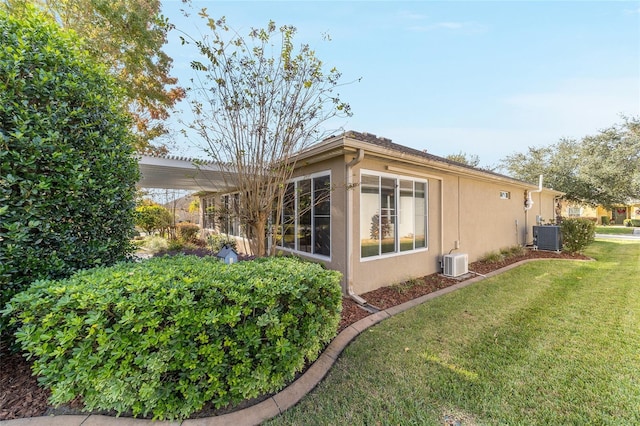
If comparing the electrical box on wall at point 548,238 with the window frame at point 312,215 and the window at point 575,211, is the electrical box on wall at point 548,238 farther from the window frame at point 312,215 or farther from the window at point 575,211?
the window at point 575,211

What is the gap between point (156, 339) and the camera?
7.23 feet

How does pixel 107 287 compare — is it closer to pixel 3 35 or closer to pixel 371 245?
pixel 3 35

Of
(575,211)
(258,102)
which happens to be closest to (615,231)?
(575,211)

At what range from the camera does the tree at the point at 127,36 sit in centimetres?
905

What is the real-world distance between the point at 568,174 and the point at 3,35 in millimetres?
27784

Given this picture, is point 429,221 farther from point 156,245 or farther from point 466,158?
point 466,158

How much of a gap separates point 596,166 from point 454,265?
19.8 meters

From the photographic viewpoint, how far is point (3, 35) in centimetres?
277

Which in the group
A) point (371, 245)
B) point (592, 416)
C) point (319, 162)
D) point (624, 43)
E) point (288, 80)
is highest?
point (624, 43)

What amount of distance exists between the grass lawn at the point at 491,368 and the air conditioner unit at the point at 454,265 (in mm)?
1874

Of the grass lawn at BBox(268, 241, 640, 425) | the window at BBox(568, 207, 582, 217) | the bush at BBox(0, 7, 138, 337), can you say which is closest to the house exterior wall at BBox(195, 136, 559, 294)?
the grass lawn at BBox(268, 241, 640, 425)

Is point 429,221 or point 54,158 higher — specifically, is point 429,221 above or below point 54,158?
below

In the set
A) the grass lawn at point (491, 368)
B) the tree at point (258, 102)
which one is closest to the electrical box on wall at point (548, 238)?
the grass lawn at point (491, 368)

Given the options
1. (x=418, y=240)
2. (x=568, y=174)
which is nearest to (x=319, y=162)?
(x=418, y=240)
